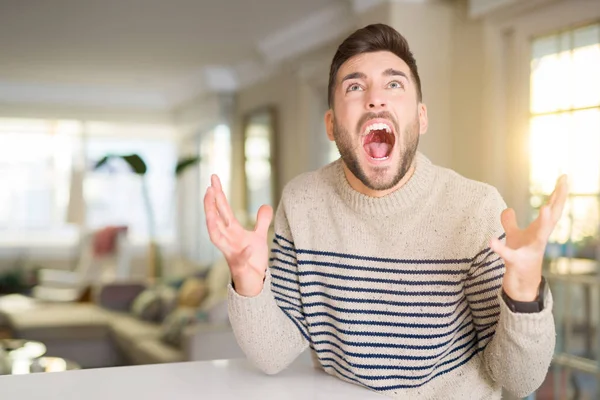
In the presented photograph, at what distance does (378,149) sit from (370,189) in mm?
83

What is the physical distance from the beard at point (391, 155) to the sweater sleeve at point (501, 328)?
162 millimetres

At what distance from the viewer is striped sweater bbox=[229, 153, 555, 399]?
1.24 meters

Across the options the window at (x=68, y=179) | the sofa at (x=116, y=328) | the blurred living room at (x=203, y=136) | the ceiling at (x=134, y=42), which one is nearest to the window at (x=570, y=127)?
the blurred living room at (x=203, y=136)

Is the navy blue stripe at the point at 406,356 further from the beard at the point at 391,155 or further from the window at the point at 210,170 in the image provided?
the window at the point at 210,170

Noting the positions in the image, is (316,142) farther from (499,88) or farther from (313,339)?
(313,339)

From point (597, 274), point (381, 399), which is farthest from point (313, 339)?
point (597, 274)

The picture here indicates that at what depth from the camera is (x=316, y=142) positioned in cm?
551

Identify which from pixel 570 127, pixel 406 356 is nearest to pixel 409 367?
pixel 406 356

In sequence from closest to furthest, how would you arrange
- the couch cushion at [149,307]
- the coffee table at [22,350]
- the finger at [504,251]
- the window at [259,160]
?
the finger at [504,251] → the coffee table at [22,350] → the couch cushion at [149,307] → the window at [259,160]

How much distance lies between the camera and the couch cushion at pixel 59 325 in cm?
540

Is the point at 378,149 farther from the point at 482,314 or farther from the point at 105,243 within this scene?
the point at 105,243

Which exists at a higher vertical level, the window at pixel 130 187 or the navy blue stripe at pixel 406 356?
the window at pixel 130 187

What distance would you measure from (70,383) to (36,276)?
7770 millimetres

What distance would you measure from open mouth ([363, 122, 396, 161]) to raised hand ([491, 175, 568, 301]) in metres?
0.28
